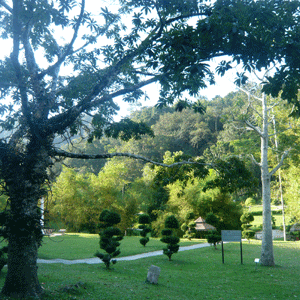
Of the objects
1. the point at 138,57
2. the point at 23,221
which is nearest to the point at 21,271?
the point at 23,221

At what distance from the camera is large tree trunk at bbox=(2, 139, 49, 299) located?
5984 millimetres

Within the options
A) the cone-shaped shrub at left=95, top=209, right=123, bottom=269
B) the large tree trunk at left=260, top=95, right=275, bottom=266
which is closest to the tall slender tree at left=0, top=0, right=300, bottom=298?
the cone-shaped shrub at left=95, top=209, right=123, bottom=269

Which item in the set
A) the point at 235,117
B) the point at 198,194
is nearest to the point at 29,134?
the point at 235,117

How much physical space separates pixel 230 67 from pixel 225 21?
90 centimetres

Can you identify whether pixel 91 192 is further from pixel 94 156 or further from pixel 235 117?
pixel 94 156

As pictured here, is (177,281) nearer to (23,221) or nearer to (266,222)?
(266,222)

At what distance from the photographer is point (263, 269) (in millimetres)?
12031

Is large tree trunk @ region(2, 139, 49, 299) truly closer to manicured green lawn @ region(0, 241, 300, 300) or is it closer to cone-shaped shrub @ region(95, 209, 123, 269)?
manicured green lawn @ region(0, 241, 300, 300)

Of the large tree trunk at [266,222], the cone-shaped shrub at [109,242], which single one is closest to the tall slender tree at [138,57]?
the cone-shaped shrub at [109,242]

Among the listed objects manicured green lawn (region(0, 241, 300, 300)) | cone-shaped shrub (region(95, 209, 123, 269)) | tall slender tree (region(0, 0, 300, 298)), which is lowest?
manicured green lawn (region(0, 241, 300, 300))

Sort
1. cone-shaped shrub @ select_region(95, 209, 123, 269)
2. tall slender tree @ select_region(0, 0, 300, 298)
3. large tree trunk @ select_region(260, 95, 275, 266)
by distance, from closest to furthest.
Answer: tall slender tree @ select_region(0, 0, 300, 298) < cone-shaped shrub @ select_region(95, 209, 123, 269) < large tree trunk @ select_region(260, 95, 275, 266)

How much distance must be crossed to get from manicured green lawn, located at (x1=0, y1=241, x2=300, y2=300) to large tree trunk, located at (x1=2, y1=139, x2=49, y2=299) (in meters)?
0.59

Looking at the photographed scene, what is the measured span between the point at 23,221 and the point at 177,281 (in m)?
5.56

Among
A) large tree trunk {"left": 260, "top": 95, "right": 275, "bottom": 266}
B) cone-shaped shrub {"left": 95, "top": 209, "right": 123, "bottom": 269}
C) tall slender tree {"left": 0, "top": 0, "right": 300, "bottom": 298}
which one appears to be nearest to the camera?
tall slender tree {"left": 0, "top": 0, "right": 300, "bottom": 298}
